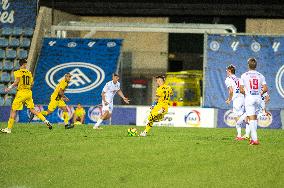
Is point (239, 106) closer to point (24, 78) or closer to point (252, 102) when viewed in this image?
point (252, 102)

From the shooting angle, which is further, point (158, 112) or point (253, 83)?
point (158, 112)

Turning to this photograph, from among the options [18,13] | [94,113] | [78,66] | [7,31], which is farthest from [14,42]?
[94,113]

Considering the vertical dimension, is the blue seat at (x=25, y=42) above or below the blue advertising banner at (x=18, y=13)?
below

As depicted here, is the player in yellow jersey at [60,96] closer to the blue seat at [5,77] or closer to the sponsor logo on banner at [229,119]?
the sponsor logo on banner at [229,119]

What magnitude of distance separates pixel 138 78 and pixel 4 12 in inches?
364

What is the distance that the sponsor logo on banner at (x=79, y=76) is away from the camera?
129ft

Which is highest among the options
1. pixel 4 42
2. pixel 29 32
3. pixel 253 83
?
pixel 29 32

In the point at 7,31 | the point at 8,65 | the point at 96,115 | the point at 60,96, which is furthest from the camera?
the point at 7,31

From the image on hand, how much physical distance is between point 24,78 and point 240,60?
16.6 m

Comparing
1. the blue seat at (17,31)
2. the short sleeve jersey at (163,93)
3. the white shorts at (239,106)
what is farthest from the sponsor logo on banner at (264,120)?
the blue seat at (17,31)

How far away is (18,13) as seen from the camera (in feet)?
139

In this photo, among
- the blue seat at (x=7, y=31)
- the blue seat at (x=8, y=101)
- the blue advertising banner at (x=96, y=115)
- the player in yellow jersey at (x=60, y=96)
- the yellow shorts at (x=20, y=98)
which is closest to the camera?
the yellow shorts at (x=20, y=98)

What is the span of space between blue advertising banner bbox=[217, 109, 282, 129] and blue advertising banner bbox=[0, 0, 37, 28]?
1256cm

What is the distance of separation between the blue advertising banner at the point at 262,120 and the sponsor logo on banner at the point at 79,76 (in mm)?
7017
